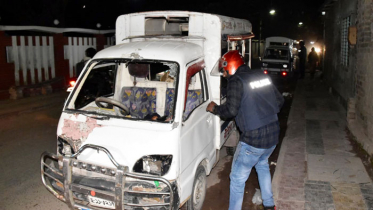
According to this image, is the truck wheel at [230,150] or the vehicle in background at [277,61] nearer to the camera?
the truck wheel at [230,150]

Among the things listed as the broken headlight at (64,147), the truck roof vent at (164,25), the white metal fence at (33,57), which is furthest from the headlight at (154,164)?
the white metal fence at (33,57)

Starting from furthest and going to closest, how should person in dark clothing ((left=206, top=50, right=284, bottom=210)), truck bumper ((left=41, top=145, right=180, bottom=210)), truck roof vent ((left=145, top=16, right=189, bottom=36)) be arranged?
truck roof vent ((left=145, top=16, right=189, bottom=36)) → person in dark clothing ((left=206, top=50, right=284, bottom=210)) → truck bumper ((left=41, top=145, right=180, bottom=210))

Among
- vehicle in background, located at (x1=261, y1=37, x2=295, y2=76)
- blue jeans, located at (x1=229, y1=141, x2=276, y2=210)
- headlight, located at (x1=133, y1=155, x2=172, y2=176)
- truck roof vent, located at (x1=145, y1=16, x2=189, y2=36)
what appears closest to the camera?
headlight, located at (x1=133, y1=155, x2=172, y2=176)

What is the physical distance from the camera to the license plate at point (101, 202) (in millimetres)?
3404

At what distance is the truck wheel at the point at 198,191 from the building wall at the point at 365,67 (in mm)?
3756

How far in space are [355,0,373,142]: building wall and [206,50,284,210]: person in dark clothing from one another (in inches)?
134

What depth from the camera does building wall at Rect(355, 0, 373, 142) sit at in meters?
6.55

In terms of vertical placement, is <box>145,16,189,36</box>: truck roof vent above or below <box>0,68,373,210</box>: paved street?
above

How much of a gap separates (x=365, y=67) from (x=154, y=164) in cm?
536

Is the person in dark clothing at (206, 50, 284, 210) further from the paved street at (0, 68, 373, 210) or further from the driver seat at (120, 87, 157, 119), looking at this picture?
the driver seat at (120, 87, 157, 119)

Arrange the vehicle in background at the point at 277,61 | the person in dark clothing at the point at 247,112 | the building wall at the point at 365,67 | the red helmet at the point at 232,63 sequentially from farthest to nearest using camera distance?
the vehicle in background at the point at 277,61, the building wall at the point at 365,67, the red helmet at the point at 232,63, the person in dark clothing at the point at 247,112

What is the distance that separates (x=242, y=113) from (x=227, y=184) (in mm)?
1991

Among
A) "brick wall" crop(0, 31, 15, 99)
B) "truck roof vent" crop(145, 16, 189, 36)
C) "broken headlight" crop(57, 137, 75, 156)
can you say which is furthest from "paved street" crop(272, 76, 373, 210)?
"brick wall" crop(0, 31, 15, 99)

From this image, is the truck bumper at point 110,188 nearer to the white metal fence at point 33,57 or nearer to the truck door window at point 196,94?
the truck door window at point 196,94
